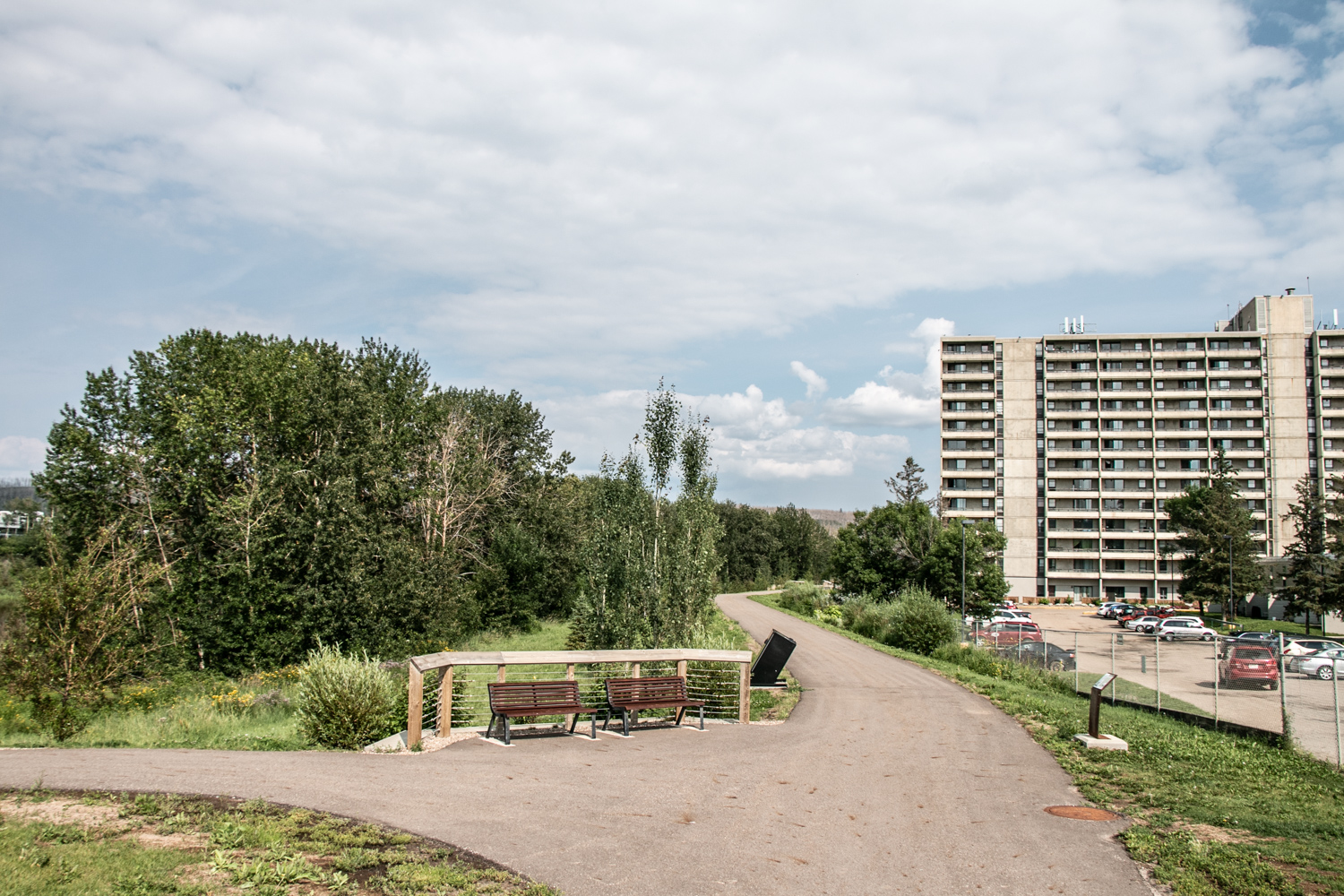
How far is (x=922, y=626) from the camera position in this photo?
95.8 ft

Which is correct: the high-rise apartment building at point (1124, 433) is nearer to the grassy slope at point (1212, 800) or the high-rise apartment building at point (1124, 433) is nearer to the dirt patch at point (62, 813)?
the grassy slope at point (1212, 800)

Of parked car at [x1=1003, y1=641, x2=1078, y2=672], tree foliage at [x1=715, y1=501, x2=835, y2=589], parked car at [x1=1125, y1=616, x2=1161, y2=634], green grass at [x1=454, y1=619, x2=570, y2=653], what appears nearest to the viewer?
parked car at [x1=1003, y1=641, x2=1078, y2=672]

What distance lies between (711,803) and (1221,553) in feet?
274

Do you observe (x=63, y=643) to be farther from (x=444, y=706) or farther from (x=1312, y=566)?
(x=1312, y=566)

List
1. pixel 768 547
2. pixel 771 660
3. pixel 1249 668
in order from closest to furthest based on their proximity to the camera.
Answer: pixel 1249 668
pixel 771 660
pixel 768 547

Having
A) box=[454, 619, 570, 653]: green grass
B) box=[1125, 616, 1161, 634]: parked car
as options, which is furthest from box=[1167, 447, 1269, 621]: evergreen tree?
box=[454, 619, 570, 653]: green grass

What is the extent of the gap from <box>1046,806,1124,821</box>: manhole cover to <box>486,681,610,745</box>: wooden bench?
223 inches

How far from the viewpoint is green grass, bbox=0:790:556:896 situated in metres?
5.15

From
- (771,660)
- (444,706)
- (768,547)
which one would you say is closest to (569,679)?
(444,706)

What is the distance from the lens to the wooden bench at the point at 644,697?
11414 millimetres

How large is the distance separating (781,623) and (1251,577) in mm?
56440

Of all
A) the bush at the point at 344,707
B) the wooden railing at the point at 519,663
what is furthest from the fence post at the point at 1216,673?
the bush at the point at 344,707

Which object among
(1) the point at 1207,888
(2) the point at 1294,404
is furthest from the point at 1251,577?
(1) the point at 1207,888

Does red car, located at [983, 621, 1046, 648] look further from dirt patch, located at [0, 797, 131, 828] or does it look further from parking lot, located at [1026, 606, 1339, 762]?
dirt patch, located at [0, 797, 131, 828]
